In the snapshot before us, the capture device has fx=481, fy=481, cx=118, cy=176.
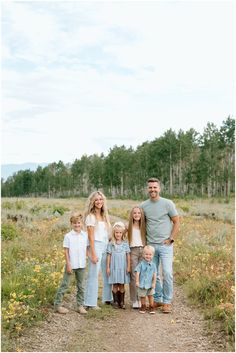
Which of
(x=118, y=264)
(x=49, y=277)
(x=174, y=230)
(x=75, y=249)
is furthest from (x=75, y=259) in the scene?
(x=174, y=230)

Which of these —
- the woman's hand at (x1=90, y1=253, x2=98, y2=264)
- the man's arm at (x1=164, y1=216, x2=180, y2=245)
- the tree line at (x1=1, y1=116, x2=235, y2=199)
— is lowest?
the woman's hand at (x1=90, y1=253, x2=98, y2=264)

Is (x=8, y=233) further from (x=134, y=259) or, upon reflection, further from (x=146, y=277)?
(x=146, y=277)

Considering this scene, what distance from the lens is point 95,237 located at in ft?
26.3

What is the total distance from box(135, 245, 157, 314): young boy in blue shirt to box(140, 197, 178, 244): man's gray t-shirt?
0.22 metres

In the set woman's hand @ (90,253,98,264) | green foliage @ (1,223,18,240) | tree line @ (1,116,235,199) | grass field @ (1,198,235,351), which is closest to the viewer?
grass field @ (1,198,235,351)

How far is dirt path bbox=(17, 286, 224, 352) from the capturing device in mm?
6309

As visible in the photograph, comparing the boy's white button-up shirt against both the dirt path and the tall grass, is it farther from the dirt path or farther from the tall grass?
the tall grass

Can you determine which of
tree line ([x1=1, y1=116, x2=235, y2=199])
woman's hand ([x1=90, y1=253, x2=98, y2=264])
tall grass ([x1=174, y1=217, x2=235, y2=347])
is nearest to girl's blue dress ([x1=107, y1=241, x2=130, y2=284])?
woman's hand ([x1=90, y1=253, x2=98, y2=264])

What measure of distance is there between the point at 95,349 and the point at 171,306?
2497mm

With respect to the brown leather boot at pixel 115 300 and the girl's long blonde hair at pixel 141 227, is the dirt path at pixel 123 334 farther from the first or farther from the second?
the girl's long blonde hair at pixel 141 227

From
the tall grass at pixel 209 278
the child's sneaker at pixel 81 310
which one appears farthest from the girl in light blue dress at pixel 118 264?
the tall grass at pixel 209 278

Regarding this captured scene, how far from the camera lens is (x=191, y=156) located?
66562mm

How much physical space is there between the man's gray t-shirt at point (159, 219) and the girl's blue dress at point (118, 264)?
1.70 feet

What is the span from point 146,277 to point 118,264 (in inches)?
20.8
